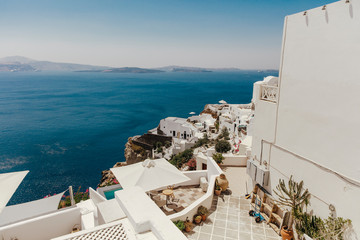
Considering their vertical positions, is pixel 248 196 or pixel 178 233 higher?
pixel 178 233

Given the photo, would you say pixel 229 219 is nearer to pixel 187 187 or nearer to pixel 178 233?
pixel 187 187

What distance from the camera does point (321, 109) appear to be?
5812 millimetres

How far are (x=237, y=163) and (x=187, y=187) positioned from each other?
346 cm

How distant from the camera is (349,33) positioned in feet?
16.3

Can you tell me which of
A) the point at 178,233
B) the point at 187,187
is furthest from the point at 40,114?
the point at 178,233

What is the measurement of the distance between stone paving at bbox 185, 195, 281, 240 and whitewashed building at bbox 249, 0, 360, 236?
1.77 meters

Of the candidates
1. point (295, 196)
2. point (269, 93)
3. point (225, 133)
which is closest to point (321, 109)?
point (269, 93)

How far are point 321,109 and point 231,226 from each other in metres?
4.77

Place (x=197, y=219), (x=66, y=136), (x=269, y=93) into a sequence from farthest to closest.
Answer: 1. (x=66, y=136)
2. (x=269, y=93)
3. (x=197, y=219)

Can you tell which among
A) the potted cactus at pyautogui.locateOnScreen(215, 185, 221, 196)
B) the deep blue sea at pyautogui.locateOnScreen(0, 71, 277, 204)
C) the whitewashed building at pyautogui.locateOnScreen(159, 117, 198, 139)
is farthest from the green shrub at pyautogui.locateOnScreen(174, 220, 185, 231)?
the whitewashed building at pyautogui.locateOnScreen(159, 117, 198, 139)

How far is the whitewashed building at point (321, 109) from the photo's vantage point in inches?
197

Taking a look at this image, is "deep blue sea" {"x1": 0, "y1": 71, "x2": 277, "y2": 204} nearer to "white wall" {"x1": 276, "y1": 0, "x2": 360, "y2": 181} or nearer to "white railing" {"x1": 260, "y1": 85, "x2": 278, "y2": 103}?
"white railing" {"x1": 260, "y1": 85, "x2": 278, "y2": 103}

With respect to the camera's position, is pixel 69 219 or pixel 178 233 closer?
pixel 178 233

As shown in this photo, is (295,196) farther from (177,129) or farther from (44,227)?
(177,129)
